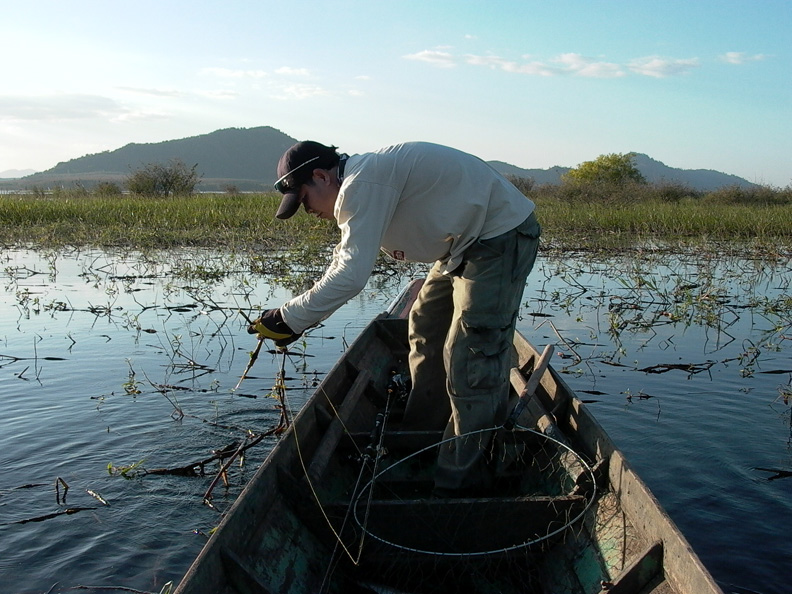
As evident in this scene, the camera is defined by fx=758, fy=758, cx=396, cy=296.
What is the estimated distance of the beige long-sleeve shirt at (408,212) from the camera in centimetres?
318

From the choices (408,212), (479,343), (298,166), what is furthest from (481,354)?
(298,166)

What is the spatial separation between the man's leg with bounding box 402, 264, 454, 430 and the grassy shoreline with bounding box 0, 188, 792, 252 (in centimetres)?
907

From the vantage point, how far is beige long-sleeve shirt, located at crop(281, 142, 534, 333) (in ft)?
10.4

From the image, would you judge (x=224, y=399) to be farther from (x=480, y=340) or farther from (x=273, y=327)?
(x=480, y=340)

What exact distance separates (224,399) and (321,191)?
3.27m

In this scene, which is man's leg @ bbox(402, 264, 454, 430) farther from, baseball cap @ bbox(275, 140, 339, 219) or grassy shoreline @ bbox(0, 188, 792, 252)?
grassy shoreline @ bbox(0, 188, 792, 252)

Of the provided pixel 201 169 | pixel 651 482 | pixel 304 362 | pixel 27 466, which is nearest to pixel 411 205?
pixel 651 482

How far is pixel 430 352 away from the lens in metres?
4.31

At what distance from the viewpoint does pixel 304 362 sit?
7184mm

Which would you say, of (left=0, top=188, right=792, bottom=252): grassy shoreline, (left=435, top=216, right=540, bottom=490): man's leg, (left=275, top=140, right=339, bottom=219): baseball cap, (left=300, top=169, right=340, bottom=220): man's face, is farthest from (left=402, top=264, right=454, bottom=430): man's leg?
(left=0, top=188, right=792, bottom=252): grassy shoreline

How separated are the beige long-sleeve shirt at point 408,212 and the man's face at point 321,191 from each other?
0.38 feet

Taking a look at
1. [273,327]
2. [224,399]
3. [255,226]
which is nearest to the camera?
[273,327]

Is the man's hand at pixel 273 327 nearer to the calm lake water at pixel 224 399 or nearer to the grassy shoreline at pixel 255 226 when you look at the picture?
the calm lake water at pixel 224 399

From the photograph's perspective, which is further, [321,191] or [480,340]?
[480,340]
